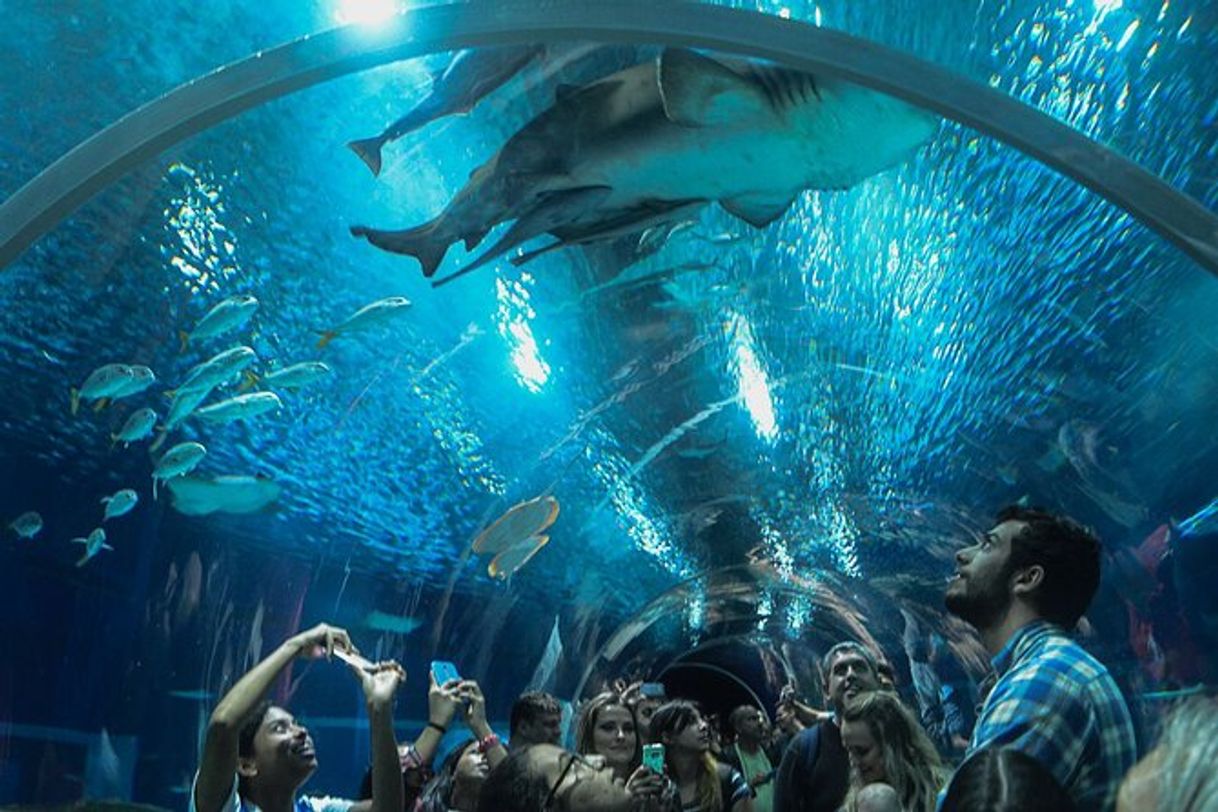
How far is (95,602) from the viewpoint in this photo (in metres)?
6.10

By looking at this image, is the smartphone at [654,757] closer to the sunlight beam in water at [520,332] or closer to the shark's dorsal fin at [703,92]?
the sunlight beam in water at [520,332]

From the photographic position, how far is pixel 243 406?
5.82 metres

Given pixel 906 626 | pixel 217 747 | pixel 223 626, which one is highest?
pixel 906 626

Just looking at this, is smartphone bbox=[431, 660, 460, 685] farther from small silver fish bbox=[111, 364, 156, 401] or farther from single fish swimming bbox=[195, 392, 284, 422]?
small silver fish bbox=[111, 364, 156, 401]

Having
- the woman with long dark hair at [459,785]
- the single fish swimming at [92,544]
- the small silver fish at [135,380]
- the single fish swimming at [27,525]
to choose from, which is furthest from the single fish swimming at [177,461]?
the woman with long dark hair at [459,785]

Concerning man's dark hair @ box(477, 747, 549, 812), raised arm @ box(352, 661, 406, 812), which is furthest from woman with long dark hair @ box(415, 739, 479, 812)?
man's dark hair @ box(477, 747, 549, 812)

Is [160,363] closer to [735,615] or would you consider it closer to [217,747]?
[217,747]

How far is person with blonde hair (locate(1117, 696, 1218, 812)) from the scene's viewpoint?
1.18m

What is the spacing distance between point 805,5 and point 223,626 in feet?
17.4

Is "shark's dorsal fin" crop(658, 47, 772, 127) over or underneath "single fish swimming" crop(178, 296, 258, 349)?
underneath

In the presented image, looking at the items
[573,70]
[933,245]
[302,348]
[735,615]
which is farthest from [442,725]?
[735,615]

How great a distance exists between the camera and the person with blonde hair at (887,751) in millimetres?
4055

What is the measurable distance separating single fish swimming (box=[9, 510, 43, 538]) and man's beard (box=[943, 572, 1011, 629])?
511cm

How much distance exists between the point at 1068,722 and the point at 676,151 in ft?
7.64
